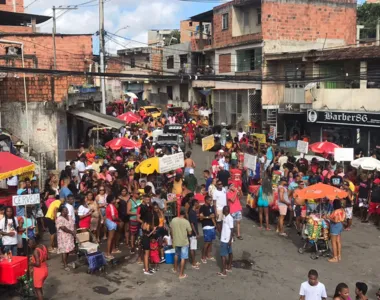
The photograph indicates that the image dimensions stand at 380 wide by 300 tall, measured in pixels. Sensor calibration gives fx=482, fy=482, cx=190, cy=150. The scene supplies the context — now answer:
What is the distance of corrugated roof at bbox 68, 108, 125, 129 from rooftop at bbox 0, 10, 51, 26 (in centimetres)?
2184

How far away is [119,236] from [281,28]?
24.2 m

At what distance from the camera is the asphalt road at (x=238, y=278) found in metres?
10.1

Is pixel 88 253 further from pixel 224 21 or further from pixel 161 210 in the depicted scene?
pixel 224 21

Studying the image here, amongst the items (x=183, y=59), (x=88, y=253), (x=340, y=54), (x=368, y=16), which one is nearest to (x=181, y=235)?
(x=88, y=253)

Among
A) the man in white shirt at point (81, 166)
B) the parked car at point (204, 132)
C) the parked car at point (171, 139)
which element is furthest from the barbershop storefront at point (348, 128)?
the man in white shirt at point (81, 166)

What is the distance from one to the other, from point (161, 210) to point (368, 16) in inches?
1878

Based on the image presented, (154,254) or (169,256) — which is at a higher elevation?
(154,254)

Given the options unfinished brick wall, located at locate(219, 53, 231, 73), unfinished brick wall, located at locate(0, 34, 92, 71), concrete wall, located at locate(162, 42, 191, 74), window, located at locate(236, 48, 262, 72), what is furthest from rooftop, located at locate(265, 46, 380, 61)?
unfinished brick wall, located at locate(0, 34, 92, 71)

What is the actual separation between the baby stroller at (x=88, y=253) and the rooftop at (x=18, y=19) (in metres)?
36.3

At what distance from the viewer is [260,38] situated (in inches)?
1275

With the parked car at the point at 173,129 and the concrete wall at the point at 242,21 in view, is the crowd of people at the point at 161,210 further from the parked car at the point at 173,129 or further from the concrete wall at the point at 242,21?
the concrete wall at the point at 242,21

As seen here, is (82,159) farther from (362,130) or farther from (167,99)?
(167,99)

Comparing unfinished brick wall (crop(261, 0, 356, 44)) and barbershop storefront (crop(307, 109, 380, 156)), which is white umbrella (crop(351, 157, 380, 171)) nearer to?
barbershop storefront (crop(307, 109, 380, 156))

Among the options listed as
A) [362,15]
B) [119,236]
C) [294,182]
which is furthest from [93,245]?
[362,15]
